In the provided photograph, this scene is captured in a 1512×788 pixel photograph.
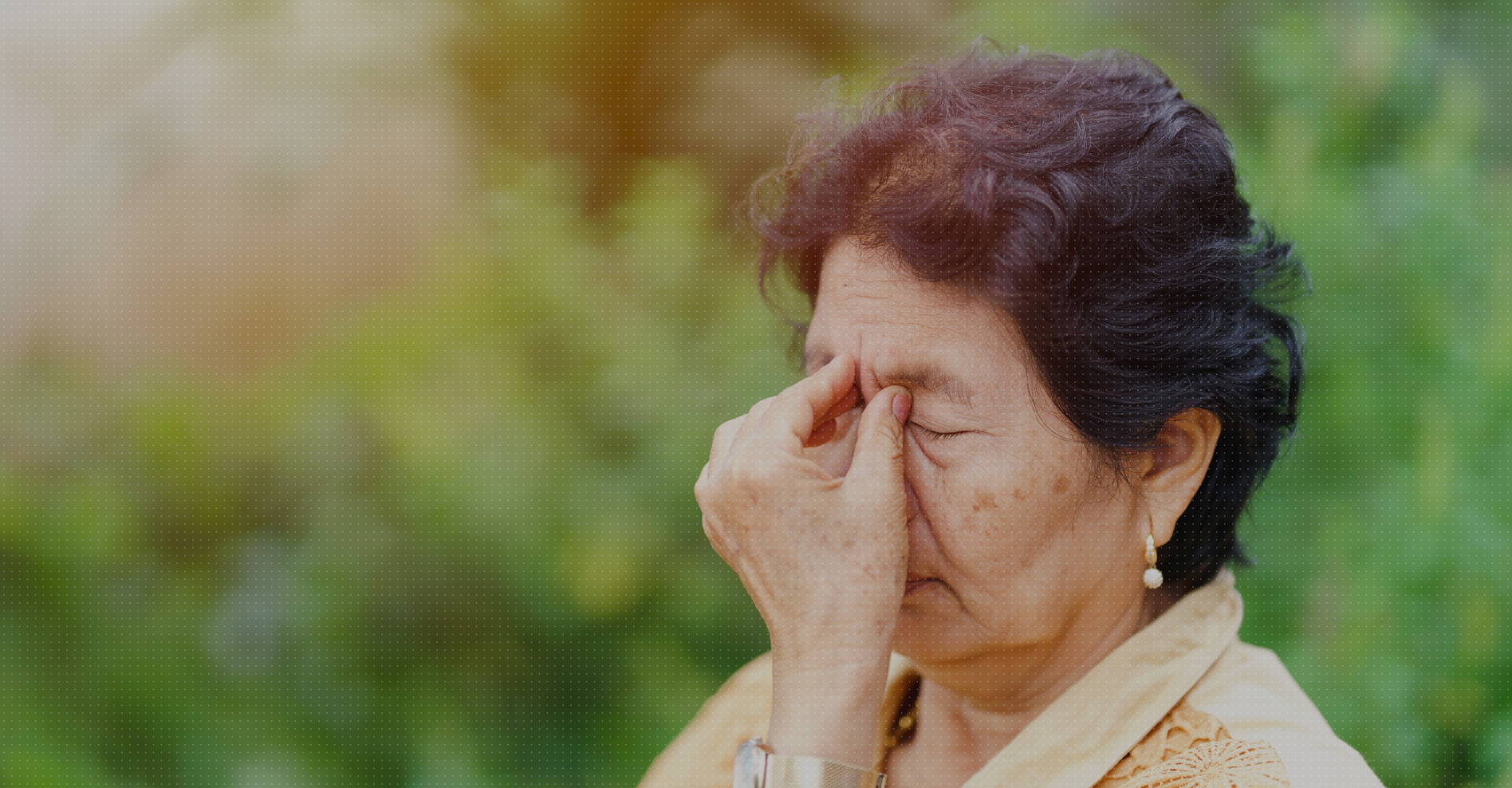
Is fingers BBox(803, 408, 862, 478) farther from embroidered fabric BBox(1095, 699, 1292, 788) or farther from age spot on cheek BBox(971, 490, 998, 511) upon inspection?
embroidered fabric BBox(1095, 699, 1292, 788)

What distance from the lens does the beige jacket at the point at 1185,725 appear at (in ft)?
4.63

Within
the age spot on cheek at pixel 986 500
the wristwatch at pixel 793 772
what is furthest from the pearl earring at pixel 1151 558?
the wristwatch at pixel 793 772

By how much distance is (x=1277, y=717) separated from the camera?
148cm

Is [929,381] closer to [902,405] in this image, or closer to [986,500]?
[902,405]

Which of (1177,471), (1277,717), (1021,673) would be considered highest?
(1177,471)

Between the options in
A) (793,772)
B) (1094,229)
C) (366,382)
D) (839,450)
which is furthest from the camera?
(366,382)

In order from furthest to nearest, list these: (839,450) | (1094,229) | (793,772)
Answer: (839,450), (1094,229), (793,772)

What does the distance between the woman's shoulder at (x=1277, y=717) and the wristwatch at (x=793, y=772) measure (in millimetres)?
536

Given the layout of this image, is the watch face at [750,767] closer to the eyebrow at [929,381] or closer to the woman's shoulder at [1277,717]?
the eyebrow at [929,381]

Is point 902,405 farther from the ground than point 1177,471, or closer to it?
farther from the ground

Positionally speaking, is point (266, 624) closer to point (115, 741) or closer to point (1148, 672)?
point (115, 741)

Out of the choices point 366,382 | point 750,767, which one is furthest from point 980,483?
point 366,382

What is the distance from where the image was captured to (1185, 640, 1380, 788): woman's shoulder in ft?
4.57

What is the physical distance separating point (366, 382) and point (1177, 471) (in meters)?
2.53
